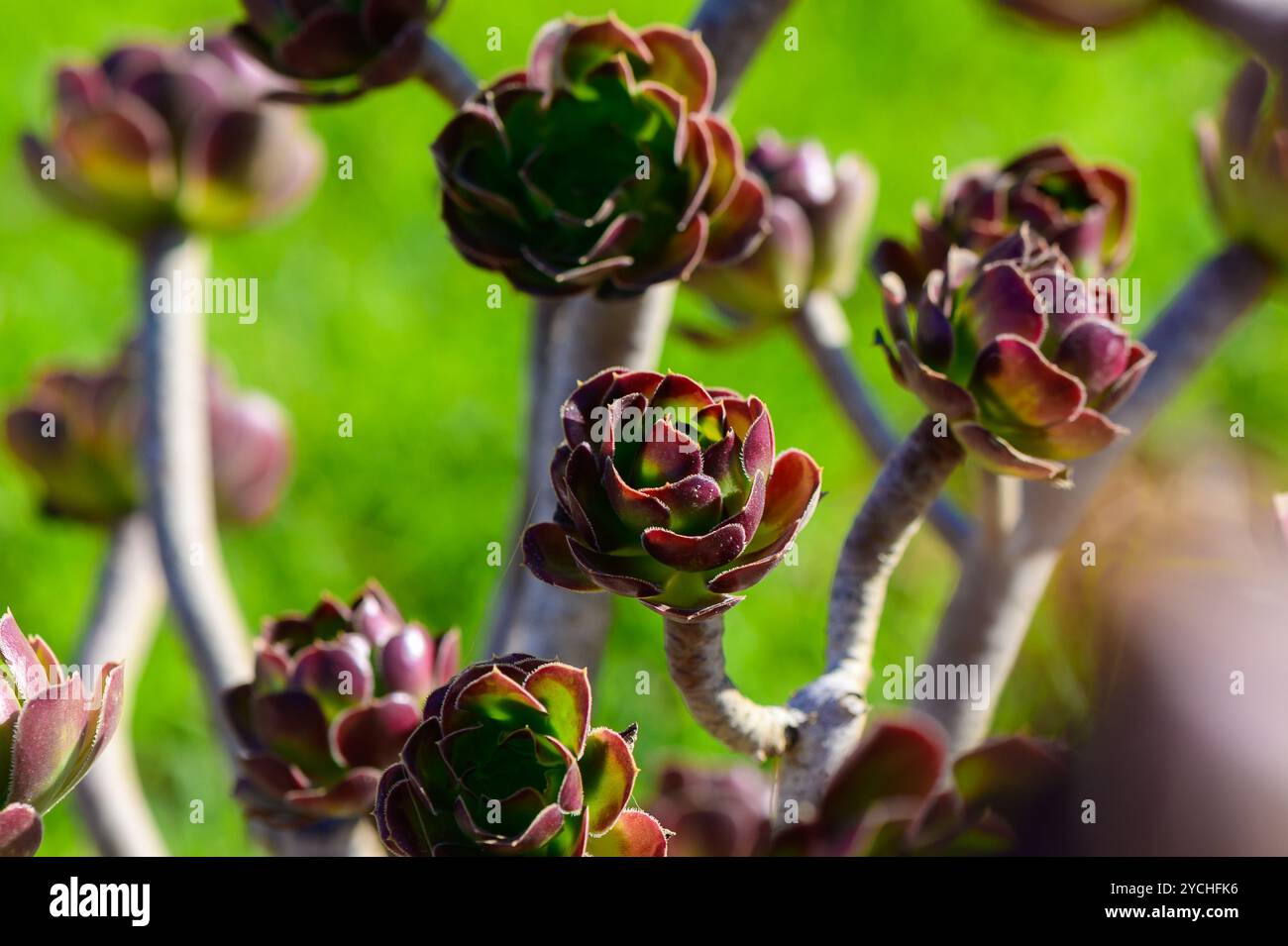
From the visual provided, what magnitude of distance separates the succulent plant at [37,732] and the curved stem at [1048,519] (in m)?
0.37

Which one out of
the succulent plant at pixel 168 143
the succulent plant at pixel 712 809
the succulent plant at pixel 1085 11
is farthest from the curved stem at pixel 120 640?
the succulent plant at pixel 1085 11

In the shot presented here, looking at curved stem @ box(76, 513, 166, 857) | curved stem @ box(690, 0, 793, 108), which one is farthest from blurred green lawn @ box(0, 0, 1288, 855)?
curved stem @ box(690, 0, 793, 108)

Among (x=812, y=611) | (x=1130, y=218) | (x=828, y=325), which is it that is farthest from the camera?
(x=812, y=611)

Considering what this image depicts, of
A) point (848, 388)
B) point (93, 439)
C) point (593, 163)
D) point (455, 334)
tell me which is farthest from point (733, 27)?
point (455, 334)

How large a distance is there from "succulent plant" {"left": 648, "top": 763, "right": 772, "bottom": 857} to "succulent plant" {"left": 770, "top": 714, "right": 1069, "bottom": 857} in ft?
0.09

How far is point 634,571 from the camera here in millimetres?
388

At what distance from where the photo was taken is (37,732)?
390mm

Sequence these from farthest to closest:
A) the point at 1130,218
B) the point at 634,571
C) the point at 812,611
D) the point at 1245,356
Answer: the point at 1245,356, the point at 812,611, the point at 1130,218, the point at 634,571

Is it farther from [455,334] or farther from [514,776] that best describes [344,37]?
[455,334]

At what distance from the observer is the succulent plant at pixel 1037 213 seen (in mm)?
574

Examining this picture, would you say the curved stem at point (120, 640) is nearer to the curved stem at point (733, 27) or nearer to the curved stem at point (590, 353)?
the curved stem at point (590, 353)
